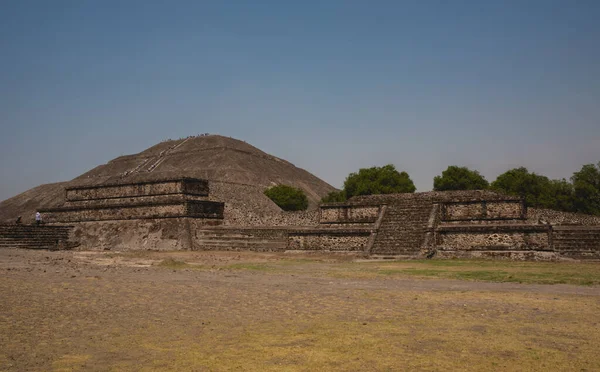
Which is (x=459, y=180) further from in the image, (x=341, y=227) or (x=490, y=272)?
(x=490, y=272)

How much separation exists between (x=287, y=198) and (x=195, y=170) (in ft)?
37.7

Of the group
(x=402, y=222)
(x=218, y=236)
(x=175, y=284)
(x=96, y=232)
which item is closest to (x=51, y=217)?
(x=96, y=232)

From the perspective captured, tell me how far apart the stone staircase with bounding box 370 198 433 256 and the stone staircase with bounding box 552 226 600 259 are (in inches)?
197

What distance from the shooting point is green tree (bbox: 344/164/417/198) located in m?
50.8

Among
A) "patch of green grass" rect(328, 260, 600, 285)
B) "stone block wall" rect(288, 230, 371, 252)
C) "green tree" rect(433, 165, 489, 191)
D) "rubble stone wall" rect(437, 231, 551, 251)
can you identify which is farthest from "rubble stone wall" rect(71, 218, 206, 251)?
"green tree" rect(433, 165, 489, 191)

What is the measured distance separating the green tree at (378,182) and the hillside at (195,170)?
936cm

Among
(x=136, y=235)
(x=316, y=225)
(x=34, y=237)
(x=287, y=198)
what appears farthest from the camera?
(x=287, y=198)

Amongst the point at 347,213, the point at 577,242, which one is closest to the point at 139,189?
the point at 347,213

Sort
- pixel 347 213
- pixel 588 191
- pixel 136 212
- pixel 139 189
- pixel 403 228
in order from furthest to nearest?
pixel 588 191 < pixel 139 189 < pixel 136 212 < pixel 347 213 < pixel 403 228

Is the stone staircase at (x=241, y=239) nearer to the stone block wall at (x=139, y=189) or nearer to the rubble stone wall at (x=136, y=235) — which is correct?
the rubble stone wall at (x=136, y=235)

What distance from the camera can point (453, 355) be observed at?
565cm

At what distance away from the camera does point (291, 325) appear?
7.23 m

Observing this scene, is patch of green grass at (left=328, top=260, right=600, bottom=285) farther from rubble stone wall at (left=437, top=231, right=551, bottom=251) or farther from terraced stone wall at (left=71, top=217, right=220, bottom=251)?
terraced stone wall at (left=71, top=217, right=220, bottom=251)

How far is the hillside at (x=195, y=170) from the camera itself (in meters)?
56.9
